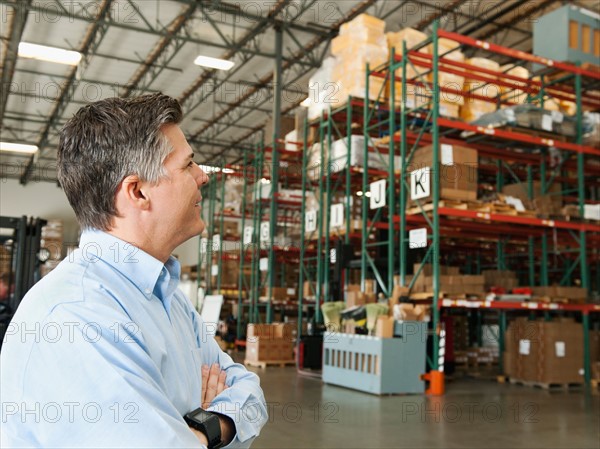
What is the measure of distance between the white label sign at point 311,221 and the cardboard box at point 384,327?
395cm

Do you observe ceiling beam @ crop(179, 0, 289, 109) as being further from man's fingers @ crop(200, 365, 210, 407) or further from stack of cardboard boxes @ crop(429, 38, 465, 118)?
man's fingers @ crop(200, 365, 210, 407)

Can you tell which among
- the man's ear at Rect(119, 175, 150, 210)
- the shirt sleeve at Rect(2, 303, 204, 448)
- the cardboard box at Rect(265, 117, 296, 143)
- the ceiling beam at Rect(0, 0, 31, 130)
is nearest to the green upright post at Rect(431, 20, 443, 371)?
the cardboard box at Rect(265, 117, 296, 143)

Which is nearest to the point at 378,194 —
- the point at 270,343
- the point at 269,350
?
the point at 270,343

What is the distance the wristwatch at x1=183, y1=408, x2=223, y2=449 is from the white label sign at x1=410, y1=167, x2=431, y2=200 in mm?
7046

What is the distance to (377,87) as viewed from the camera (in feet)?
34.4

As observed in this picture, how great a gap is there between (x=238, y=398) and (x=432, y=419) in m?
4.87

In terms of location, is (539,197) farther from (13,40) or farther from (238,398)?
(13,40)

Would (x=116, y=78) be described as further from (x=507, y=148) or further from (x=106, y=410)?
(x=106, y=410)

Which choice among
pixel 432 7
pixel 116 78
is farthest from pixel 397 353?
pixel 116 78

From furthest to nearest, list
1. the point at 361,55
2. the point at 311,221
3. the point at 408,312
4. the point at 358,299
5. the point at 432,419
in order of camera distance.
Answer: the point at 311,221
the point at 361,55
the point at 358,299
the point at 408,312
the point at 432,419

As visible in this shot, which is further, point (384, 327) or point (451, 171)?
point (451, 171)

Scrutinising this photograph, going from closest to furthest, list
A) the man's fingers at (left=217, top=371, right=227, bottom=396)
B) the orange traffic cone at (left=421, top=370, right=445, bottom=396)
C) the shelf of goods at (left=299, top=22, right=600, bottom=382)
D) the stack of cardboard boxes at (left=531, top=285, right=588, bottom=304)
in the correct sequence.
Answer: the man's fingers at (left=217, top=371, right=227, bottom=396) → the orange traffic cone at (left=421, top=370, right=445, bottom=396) → the shelf of goods at (left=299, top=22, right=600, bottom=382) → the stack of cardboard boxes at (left=531, top=285, right=588, bottom=304)

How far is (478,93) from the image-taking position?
11805 mm

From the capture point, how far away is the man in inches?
46.2
